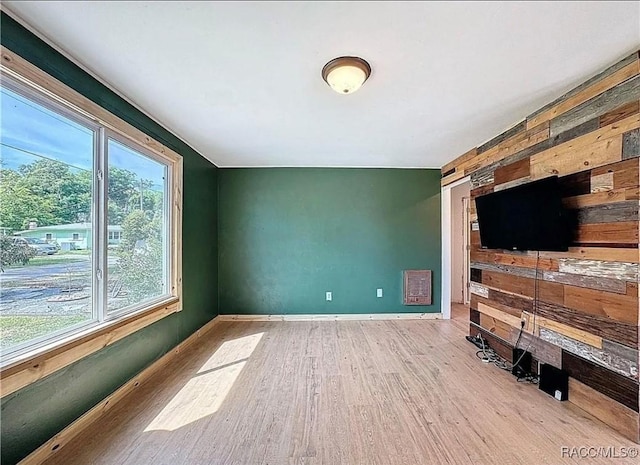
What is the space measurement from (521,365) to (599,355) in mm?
867

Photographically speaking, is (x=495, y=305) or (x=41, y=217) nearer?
(x=41, y=217)

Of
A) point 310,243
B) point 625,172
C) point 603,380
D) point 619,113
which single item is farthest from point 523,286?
point 310,243

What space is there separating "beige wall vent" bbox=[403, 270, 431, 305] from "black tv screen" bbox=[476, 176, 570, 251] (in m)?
1.80

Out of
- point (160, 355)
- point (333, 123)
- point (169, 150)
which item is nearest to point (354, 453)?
point (160, 355)

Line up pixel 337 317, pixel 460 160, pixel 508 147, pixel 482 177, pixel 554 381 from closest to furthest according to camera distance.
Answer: pixel 554 381
pixel 508 147
pixel 482 177
pixel 460 160
pixel 337 317

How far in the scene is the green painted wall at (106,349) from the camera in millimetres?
1733

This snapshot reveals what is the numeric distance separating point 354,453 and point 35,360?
1.91 meters

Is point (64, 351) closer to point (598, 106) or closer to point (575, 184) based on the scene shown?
point (575, 184)

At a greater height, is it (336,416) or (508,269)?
(508,269)

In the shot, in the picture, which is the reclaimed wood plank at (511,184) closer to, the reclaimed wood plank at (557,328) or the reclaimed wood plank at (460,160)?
the reclaimed wood plank at (460,160)

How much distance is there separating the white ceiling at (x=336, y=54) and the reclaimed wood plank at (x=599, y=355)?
1.93 m

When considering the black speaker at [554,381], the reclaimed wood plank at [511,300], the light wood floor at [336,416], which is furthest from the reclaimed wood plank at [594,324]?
the light wood floor at [336,416]

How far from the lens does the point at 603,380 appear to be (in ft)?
7.30

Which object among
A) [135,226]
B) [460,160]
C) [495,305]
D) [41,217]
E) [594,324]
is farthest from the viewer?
[460,160]
